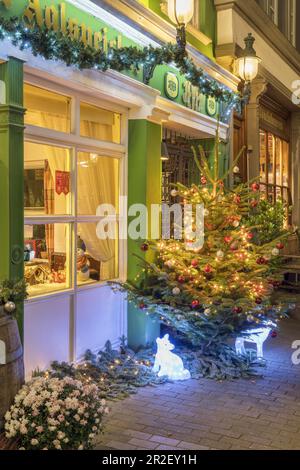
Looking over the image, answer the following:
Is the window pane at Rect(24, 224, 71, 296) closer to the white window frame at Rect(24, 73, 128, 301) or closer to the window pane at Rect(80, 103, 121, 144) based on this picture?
the white window frame at Rect(24, 73, 128, 301)

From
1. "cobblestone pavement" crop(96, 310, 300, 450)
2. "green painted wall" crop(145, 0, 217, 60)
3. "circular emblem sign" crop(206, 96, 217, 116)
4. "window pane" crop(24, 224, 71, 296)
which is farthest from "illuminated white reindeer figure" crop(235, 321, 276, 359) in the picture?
"green painted wall" crop(145, 0, 217, 60)

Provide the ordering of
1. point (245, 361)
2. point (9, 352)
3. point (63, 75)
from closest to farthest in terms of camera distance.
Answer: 1. point (9, 352)
2. point (63, 75)
3. point (245, 361)

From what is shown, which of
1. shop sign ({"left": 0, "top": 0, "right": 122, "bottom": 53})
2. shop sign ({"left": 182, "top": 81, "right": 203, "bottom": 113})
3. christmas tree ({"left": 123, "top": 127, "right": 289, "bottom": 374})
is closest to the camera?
shop sign ({"left": 0, "top": 0, "right": 122, "bottom": 53})

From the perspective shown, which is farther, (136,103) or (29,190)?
(136,103)

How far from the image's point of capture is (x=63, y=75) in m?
5.54

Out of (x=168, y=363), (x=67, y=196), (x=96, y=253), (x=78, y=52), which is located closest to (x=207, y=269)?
(x=168, y=363)

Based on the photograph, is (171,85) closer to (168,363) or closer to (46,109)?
(46,109)

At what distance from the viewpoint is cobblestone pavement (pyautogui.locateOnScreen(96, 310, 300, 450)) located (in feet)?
14.7

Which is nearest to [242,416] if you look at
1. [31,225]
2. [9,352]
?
[9,352]

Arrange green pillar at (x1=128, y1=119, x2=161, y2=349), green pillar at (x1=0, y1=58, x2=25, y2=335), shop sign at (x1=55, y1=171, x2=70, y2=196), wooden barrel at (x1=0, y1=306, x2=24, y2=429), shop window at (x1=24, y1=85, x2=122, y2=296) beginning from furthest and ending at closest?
green pillar at (x1=128, y1=119, x2=161, y2=349) → shop sign at (x1=55, y1=171, x2=70, y2=196) → shop window at (x1=24, y1=85, x2=122, y2=296) → green pillar at (x1=0, y1=58, x2=25, y2=335) → wooden barrel at (x1=0, y1=306, x2=24, y2=429)

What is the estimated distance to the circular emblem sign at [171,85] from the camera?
24.7 ft

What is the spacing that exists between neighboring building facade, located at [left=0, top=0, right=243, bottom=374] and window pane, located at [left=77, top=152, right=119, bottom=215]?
0.04 ft

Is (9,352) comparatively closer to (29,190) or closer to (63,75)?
(29,190)

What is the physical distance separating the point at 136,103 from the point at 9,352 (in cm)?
381
